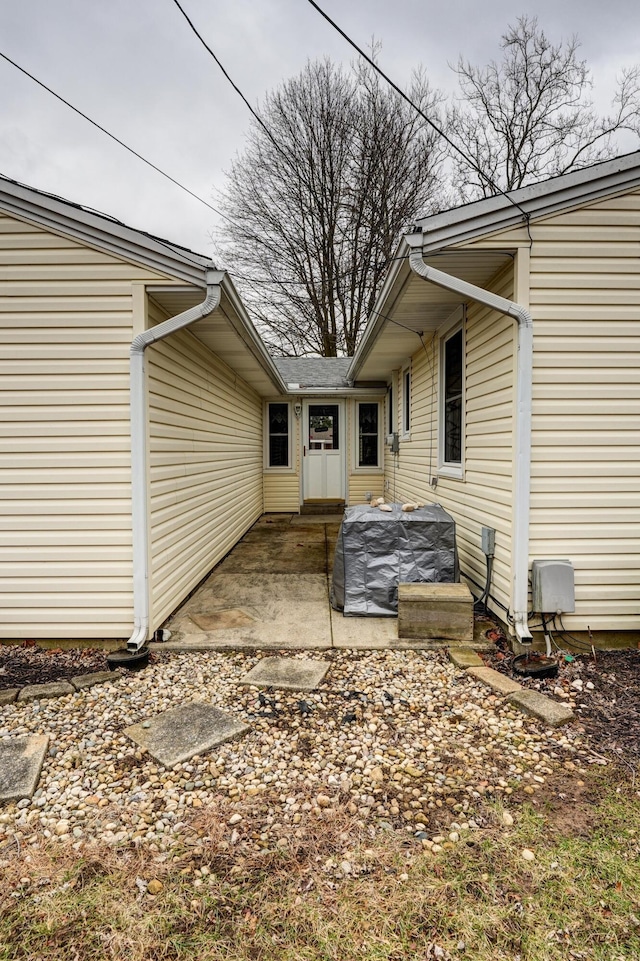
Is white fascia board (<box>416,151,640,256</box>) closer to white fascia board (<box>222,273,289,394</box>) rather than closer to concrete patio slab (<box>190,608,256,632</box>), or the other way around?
white fascia board (<box>222,273,289,394</box>)

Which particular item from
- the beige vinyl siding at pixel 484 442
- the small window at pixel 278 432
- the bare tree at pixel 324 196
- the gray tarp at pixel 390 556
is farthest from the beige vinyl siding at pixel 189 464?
the bare tree at pixel 324 196

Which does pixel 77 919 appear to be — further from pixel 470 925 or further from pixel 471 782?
pixel 471 782

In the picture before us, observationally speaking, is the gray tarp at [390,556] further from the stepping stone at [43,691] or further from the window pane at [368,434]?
the window pane at [368,434]

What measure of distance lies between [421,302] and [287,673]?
3424 mm

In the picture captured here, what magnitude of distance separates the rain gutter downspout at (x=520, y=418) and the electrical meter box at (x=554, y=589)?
78 millimetres

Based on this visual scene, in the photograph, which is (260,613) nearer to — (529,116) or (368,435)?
(368,435)

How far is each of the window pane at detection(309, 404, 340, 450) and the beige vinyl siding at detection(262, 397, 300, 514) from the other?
33cm

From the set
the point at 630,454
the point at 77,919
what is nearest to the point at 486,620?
the point at 630,454

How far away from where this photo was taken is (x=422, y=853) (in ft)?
5.35

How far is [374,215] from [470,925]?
15894 mm

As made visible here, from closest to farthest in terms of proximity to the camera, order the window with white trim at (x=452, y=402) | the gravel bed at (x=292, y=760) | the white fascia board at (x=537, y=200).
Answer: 1. the gravel bed at (x=292, y=760)
2. the white fascia board at (x=537, y=200)
3. the window with white trim at (x=452, y=402)

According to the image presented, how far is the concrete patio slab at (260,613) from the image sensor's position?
340 centimetres

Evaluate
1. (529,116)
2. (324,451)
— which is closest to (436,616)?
(324,451)

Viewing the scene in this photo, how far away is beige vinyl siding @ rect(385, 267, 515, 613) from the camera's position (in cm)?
339
